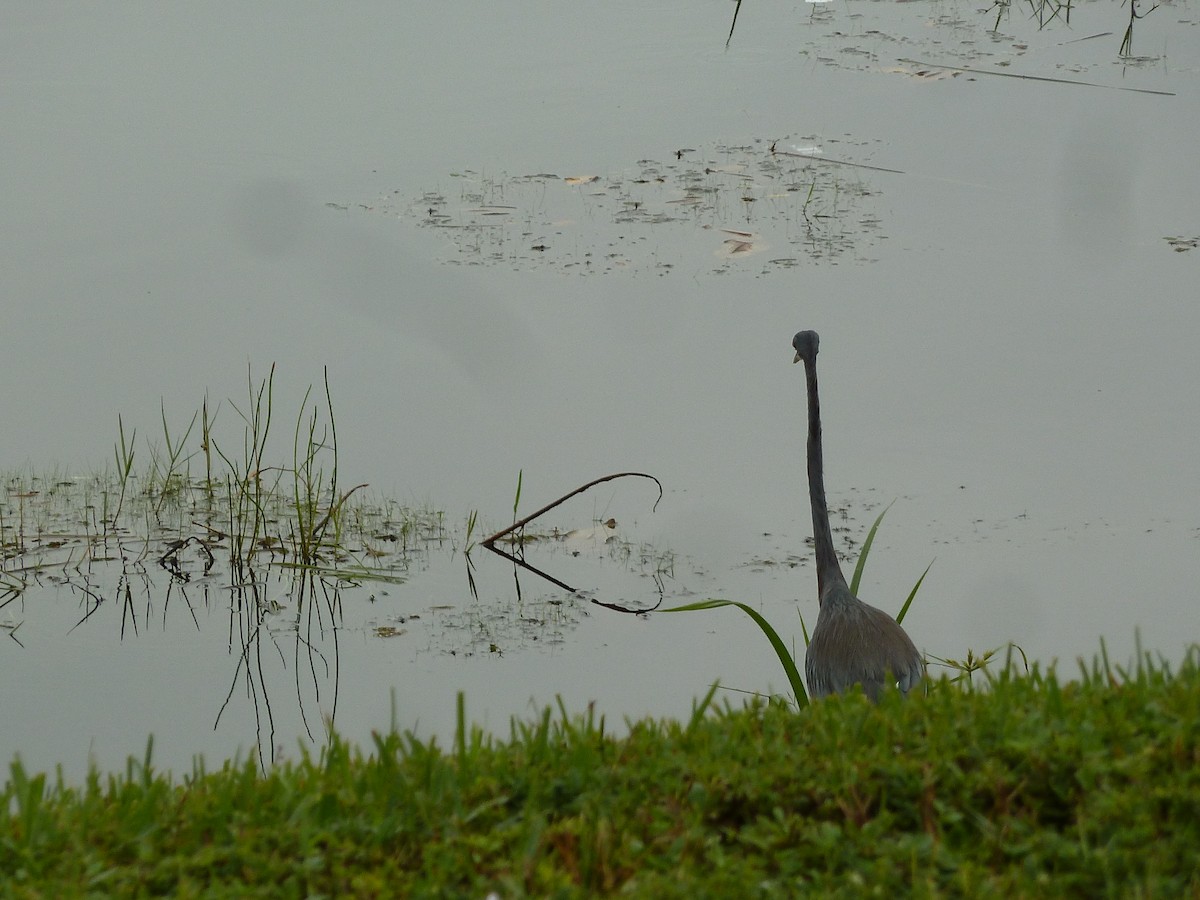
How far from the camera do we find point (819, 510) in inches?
185

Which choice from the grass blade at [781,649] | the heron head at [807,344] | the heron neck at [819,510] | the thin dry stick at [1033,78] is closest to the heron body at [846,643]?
the heron neck at [819,510]

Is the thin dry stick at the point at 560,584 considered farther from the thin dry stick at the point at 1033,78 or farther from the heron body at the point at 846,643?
the thin dry stick at the point at 1033,78

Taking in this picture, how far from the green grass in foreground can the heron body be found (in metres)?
1.43

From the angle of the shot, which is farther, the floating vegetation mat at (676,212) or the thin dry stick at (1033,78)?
the thin dry stick at (1033,78)

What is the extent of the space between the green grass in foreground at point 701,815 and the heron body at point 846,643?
1.43 m

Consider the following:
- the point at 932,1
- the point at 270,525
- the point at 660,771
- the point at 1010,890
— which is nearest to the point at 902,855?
the point at 1010,890

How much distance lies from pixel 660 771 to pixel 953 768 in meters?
0.57

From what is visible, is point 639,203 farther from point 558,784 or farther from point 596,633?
point 558,784

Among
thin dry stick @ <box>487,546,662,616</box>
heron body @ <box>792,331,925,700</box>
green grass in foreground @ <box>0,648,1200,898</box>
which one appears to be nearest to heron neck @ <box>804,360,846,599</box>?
heron body @ <box>792,331,925,700</box>

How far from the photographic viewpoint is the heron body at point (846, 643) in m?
4.24

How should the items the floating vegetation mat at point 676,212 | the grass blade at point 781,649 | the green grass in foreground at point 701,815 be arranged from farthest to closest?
the floating vegetation mat at point 676,212 < the grass blade at point 781,649 < the green grass in foreground at point 701,815

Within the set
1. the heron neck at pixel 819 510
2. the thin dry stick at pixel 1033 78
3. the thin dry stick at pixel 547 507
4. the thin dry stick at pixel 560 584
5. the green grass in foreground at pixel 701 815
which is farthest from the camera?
the thin dry stick at pixel 1033 78

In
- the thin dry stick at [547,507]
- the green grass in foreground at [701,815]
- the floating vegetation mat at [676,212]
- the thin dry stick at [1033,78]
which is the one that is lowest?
the green grass in foreground at [701,815]

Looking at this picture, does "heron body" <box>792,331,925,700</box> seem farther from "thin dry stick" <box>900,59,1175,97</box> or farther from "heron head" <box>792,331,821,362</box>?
"thin dry stick" <box>900,59,1175,97</box>
